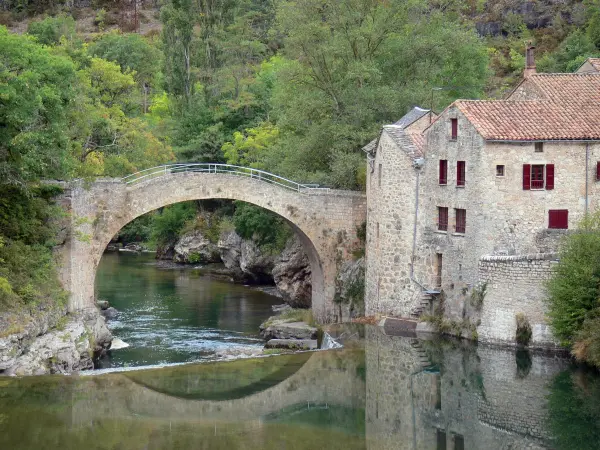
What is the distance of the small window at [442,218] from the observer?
45.0m

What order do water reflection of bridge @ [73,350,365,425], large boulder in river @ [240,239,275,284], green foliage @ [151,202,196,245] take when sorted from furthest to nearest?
1. green foliage @ [151,202,196,245]
2. large boulder in river @ [240,239,275,284]
3. water reflection of bridge @ [73,350,365,425]

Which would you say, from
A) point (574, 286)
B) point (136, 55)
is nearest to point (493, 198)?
point (574, 286)

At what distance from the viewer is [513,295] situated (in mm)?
41719

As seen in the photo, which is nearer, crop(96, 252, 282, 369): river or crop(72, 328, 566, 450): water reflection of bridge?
crop(72, 328, 566, 450): water reflection of bridge

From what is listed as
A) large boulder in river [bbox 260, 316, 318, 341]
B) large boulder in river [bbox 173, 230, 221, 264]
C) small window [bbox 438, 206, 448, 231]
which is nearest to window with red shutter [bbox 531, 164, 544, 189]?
small window [bbox 438, 206, 448, 231]

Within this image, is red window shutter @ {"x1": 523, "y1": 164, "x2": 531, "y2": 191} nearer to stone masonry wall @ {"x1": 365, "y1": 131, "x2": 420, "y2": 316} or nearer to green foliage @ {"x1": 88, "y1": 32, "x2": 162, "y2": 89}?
stone masonry wall @ {"x1": 365, "y1": 131, "x2": 420, "y2": 316}

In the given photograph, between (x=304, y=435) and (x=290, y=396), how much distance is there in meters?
5.01

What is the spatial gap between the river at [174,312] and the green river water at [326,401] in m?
0.41

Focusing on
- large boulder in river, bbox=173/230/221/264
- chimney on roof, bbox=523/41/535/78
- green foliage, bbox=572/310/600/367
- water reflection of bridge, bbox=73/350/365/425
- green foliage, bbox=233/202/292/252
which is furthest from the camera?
large boulder in river, bbox=173/230/221/264

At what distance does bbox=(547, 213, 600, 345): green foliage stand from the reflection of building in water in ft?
4.78

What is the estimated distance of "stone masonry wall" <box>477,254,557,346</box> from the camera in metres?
41.1

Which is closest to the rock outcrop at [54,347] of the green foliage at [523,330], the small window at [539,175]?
the green foliage at [523,330]

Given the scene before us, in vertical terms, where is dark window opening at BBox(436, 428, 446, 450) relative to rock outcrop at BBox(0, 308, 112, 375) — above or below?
below

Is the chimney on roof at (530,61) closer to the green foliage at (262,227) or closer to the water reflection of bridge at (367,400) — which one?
the water reflection of bridge at (367,400)
